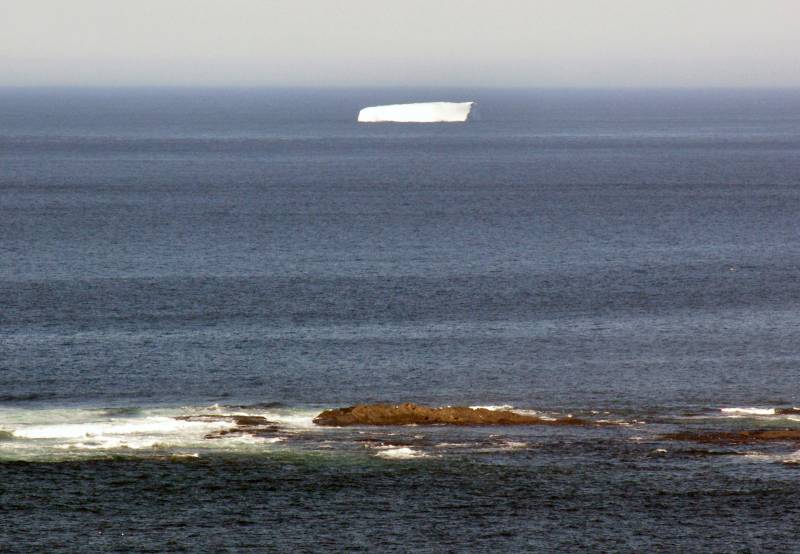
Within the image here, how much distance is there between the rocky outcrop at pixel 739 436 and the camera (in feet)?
205

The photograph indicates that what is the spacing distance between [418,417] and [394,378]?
10262mm

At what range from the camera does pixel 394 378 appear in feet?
251

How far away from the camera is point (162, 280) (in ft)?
357

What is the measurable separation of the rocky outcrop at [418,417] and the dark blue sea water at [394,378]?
1243 mm

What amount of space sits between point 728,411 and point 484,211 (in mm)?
95292

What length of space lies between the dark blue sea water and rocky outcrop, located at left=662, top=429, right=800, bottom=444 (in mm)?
1008

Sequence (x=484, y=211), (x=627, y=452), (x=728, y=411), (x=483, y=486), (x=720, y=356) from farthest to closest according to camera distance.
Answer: (x=484, y=211)
(x=720, y=356)
(x=728, y=411)
(x=627, y=452)
(x=483, y=486)

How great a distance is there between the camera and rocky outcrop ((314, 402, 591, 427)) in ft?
216

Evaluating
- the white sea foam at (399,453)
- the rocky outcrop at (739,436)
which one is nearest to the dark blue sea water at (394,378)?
the white sea foam at (399,453)

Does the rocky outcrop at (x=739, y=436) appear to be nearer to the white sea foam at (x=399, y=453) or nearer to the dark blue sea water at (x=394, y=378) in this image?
the dark blue sea water at (x=394, y=378)

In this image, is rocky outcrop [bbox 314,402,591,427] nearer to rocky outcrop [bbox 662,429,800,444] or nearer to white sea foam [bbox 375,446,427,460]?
white sea foam [bbox 375,446,427,460]

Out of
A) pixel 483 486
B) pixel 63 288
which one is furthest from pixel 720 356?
pixel 63 288

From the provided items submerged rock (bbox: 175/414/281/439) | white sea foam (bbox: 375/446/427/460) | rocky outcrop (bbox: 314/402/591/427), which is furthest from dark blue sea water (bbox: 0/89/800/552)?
rocky outcrop (bbox: 314/402/591/427)

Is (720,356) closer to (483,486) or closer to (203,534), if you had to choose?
(483,486)
